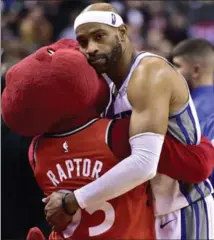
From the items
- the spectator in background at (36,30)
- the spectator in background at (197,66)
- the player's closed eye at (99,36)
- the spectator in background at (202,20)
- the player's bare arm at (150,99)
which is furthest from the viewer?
the spectator in background at (202,20)

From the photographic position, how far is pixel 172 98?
3.39m

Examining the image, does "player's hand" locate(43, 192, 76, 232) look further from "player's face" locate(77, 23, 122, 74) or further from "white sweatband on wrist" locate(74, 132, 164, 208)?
"player's face" locate(77, 23, 122, 74)

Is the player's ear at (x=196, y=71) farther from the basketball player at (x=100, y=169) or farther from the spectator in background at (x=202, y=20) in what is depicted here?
the spectator in background at (x=202, y=20)

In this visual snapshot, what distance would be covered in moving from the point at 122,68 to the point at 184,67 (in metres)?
1.31

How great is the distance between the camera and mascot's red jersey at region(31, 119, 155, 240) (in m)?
3.37

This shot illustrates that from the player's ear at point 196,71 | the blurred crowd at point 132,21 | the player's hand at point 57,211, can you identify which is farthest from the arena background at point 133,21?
the player's hand at point 57,211

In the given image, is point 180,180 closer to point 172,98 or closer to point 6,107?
point 172,98

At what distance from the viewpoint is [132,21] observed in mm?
9281

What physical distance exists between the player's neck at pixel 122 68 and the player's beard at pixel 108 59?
0.09 ft

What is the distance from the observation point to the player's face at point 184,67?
187 inches

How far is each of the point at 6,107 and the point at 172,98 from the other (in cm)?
71

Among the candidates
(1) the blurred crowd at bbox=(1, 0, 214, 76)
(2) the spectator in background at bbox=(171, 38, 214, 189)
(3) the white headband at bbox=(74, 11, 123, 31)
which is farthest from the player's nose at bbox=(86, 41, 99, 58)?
(1) the blurred crowd at bbox=(1, 0, 214, 76)

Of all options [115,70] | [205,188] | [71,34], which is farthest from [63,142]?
[71,34]

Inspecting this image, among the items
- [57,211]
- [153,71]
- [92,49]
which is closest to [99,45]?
[92,49]
